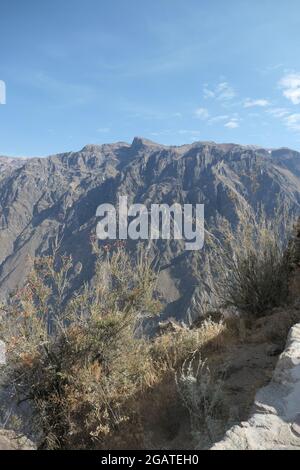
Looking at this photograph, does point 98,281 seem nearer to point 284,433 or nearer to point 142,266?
point 142,266

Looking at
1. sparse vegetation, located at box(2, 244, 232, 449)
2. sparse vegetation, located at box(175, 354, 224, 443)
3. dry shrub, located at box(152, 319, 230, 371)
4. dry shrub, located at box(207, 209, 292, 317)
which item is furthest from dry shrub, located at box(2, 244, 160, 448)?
dry shrub, located at box(207, 209, 292, 317)

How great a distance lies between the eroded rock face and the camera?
3340 millimetres

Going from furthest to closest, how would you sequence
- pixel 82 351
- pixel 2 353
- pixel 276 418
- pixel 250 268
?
1. pixel 250 268
2. pixel 82 351
3. pixel 2 353
4. pixel 276 418

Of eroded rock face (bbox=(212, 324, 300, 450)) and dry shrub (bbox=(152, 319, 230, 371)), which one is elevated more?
eroded rock face (bbox=(212, 324, 300, 450))

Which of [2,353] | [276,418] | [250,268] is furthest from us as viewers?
[250,268]

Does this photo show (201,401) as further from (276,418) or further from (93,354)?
(93,354)

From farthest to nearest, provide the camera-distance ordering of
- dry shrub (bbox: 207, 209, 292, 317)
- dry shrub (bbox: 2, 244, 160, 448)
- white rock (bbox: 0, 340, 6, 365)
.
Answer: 1. dry shrub (bbox: 207, 209, 292, 317)
2. white rock (bbox: 0, 340, 6, 365)
3. dry shrub (bbox: 2, 244, 160, 448)

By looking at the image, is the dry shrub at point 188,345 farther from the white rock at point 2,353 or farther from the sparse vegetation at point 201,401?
the white rock at point 2,353

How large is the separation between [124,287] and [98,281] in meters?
0.46

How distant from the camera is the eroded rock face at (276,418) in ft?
11.0

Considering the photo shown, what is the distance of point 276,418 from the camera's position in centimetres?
366

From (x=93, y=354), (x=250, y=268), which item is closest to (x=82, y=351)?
(x=93, y=354)

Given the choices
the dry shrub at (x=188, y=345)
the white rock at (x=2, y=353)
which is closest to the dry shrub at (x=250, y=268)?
the dry shrub at (x=188, y=345)

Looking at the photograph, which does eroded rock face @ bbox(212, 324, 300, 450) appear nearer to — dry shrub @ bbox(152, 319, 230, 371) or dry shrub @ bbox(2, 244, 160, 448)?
dry shrub @ bbox(2, 244, 160, 448)
